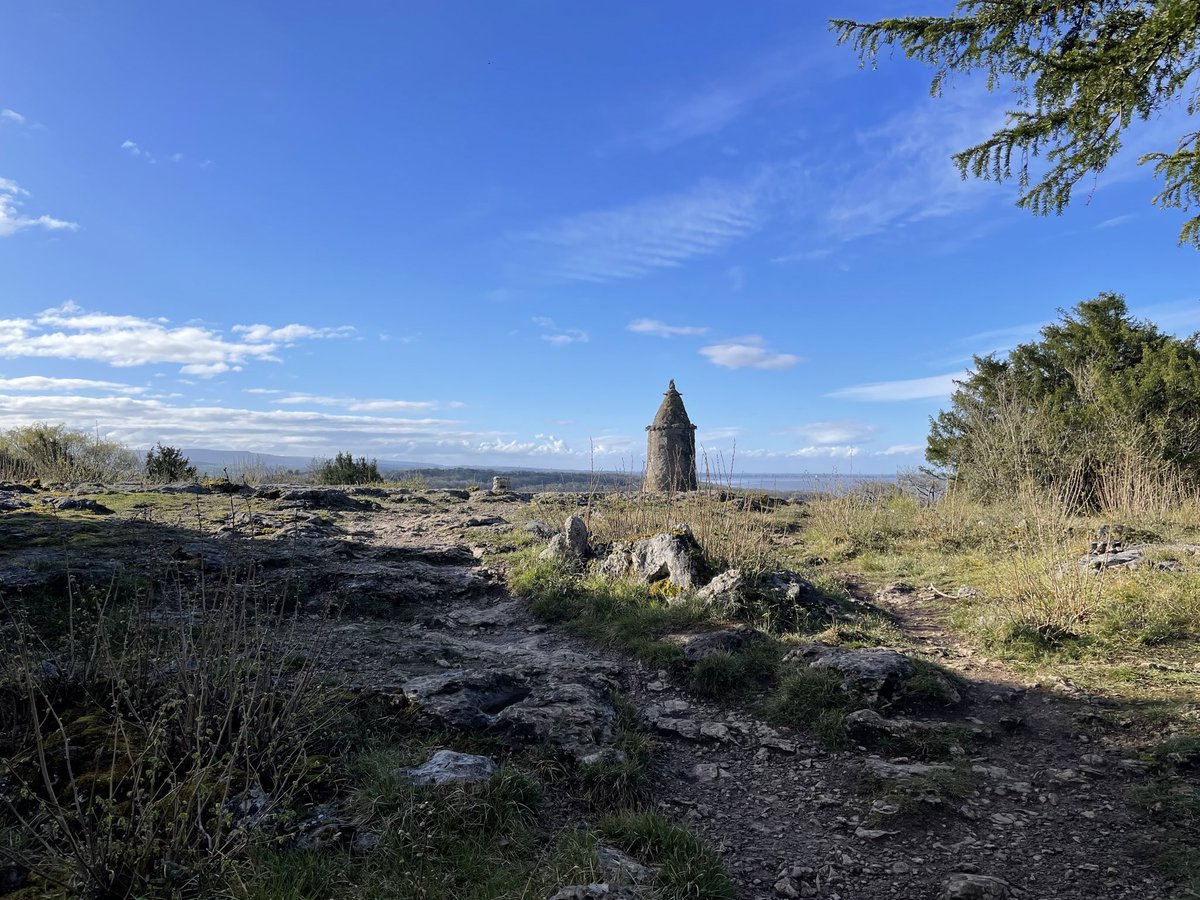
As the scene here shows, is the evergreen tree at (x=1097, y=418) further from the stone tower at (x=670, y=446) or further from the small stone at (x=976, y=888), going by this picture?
the small stone at (x=976, y=888)

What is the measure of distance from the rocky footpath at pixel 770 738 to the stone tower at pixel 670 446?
36.1 feet

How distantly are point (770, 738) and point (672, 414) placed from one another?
1506 cm

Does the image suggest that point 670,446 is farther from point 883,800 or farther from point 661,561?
point 883,800

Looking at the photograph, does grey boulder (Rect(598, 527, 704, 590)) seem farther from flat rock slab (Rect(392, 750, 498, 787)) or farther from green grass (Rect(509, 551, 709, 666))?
flat rock slab (Rect(392, 750, 498, 787))

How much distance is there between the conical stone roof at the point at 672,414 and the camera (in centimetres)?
1869

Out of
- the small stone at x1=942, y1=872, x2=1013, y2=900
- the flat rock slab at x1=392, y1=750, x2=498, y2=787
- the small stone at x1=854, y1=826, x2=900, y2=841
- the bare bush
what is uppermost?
the bare bush

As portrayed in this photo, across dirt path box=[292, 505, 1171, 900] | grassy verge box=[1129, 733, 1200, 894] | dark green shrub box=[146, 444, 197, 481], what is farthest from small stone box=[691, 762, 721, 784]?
dark green shrub box=[146, 444, 197, 481]

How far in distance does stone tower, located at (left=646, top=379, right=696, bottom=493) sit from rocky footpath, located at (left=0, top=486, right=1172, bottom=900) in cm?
1099

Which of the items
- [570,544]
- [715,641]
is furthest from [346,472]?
[715,641]

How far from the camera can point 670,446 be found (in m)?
18.5

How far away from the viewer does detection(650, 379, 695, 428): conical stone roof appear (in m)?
18.7

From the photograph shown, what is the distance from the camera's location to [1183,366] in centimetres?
1329

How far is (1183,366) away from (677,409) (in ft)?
37.3

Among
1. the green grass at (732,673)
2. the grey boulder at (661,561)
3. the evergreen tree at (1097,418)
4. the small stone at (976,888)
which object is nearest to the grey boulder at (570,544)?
the grey boulder at (661,561)
